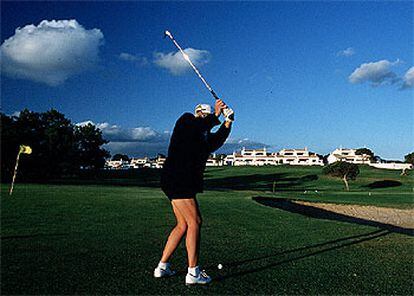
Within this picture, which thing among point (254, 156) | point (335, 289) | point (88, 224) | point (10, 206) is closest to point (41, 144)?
point (10, 206)

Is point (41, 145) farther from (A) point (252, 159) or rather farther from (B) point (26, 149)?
(A) point (252, 159)

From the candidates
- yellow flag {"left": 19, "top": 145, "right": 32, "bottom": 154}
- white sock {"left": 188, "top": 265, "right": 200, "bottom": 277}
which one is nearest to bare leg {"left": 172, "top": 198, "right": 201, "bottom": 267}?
white sock {"left": 188, "top": 265, "right": 200, "bottom": 277}

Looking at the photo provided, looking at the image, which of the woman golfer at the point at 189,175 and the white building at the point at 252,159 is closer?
the woman golfer at the point at 189,175

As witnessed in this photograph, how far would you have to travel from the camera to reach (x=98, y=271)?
6578mm

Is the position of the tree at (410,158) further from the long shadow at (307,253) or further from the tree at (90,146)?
the long shadow at (307,253)

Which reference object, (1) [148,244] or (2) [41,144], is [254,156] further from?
(1) [148,244]

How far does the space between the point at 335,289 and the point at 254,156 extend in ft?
628

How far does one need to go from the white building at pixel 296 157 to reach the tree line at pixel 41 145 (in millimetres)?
121790

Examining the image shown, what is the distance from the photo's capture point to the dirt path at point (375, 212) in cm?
2681

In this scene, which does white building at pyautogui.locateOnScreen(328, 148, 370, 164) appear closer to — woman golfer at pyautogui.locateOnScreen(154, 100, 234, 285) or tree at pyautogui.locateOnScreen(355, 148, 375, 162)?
tree at pyautogui.locateOnScreen(355, 148, 375, 162)

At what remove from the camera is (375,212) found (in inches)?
1181

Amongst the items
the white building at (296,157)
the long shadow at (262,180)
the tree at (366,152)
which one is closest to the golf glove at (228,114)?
the long shadow at (262,180)

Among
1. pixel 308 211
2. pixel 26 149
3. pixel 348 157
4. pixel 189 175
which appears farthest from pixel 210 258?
pixel 348 157

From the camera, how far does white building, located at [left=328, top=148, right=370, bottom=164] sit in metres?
158
